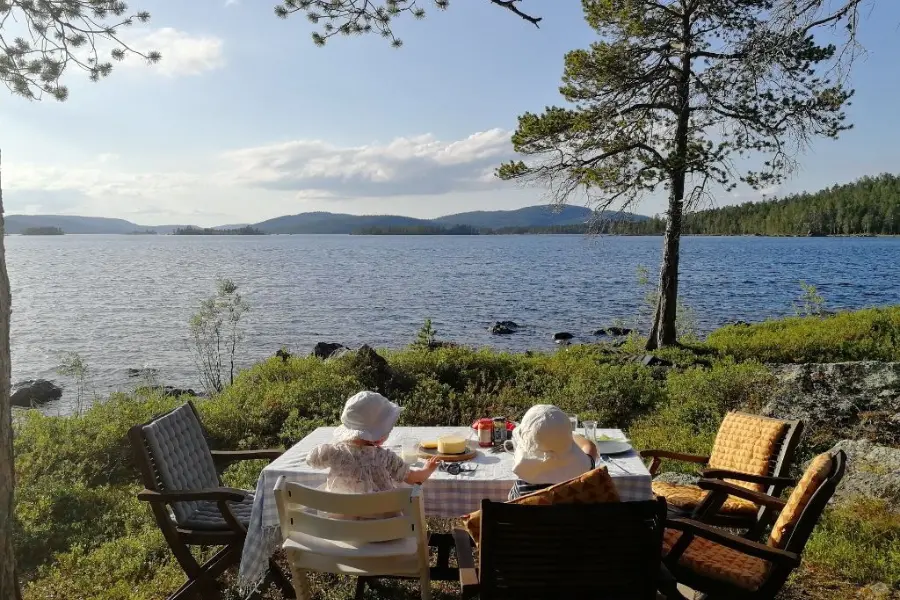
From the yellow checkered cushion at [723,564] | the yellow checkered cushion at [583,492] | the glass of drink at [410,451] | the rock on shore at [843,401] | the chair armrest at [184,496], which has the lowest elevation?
the rock on shore at [843,401]

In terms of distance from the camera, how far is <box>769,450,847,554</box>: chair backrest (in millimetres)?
3246

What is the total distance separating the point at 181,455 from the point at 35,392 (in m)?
13.3

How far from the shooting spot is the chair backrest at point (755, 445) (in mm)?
4441

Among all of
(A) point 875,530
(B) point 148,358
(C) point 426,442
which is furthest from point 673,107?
(B) point 148,358

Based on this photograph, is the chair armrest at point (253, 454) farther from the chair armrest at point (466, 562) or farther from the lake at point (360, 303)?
the lake at point (360, 303)

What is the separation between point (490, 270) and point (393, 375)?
52.7 metres

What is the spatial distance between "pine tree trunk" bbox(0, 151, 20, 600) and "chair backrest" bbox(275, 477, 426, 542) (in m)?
1.32

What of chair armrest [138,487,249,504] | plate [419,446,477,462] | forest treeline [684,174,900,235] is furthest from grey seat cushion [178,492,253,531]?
forest treeline [684,174,900,235]

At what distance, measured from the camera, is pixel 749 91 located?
13.1m

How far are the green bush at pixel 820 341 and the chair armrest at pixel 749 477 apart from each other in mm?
9141

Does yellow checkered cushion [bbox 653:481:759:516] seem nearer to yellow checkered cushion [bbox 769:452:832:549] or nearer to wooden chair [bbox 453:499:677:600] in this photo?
yellow checkered cushion [bbox 769:452:832:549]

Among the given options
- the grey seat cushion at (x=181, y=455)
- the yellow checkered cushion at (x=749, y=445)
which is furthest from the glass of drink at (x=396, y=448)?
the yellow checkered cushion at (x=749, y=445)

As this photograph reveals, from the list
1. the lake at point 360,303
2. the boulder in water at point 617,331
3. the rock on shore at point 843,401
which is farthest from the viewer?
the boulder in water at point 617,331

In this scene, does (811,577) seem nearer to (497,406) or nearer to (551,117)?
(497,406)
